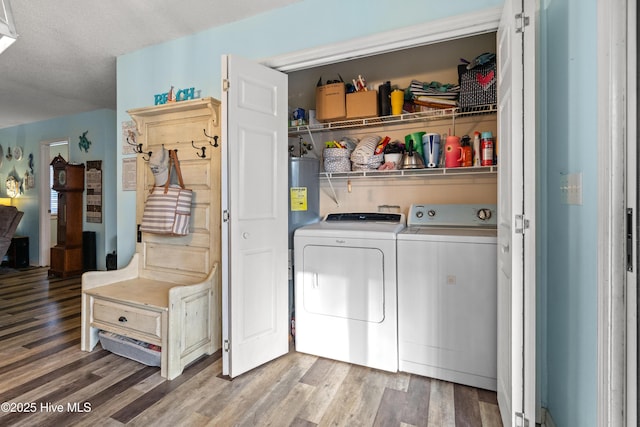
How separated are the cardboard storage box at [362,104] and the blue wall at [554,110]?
0.50m

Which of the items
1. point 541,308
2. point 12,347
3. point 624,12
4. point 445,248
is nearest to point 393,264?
point 445,248

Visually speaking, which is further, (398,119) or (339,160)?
(339,160)

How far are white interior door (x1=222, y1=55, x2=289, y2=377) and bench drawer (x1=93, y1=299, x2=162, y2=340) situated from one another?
45cm

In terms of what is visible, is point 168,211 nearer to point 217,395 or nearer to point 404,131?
point 217,395

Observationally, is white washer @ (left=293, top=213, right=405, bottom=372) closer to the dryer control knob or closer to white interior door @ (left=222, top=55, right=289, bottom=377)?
white interior door @ (left=222, top=55, right=289, bottom=377)

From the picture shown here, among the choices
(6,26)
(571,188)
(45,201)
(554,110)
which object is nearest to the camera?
(6,26)

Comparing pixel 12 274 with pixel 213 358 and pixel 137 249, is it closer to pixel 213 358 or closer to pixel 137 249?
pixel 137 249

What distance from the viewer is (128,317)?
7.24ft

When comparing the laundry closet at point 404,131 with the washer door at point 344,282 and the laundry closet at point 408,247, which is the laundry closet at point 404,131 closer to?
the laundry closet at point 408,247

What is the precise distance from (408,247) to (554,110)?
1003 millimetres

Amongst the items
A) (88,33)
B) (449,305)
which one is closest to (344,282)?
(449,305)

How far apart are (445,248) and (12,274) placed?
6.03 m

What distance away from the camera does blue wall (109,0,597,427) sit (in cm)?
113

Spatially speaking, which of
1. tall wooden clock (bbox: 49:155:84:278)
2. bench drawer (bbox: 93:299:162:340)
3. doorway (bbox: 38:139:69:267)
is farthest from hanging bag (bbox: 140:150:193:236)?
doorway (bbox: 38:139:69:267)
